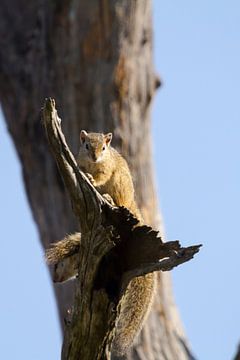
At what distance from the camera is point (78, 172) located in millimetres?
5621

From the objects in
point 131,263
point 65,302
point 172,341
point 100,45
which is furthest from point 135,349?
point 131,263

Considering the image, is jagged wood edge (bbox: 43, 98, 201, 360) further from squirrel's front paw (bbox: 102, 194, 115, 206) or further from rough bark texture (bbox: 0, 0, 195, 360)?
rough bark texture (bbox: 0, 0, 195, 360)

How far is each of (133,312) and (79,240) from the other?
522mm

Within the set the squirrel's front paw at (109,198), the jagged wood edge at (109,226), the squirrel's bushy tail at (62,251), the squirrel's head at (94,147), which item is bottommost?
the jagged wood edge at (109,226)

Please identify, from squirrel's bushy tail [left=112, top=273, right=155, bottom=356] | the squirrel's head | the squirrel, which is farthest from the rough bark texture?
squirrel's bushy tail [left=112, top=273, right=155, bottom=356]

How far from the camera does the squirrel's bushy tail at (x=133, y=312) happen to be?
249 inches

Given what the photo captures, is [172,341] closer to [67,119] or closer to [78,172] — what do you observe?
[67,119]

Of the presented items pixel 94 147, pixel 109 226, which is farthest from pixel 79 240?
pixel 94 147

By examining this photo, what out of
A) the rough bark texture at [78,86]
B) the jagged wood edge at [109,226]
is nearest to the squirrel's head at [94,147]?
the jagged wood edge at [109,226]

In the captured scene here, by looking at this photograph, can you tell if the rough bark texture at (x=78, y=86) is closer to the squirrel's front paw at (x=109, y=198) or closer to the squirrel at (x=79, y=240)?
the squirrel at (x=79, y=240)

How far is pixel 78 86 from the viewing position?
422 inches

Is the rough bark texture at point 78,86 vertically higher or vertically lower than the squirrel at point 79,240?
higher

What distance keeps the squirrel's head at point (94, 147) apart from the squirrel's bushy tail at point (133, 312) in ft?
3.20

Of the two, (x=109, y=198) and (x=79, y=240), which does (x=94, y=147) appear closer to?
(x=109, y=198)
